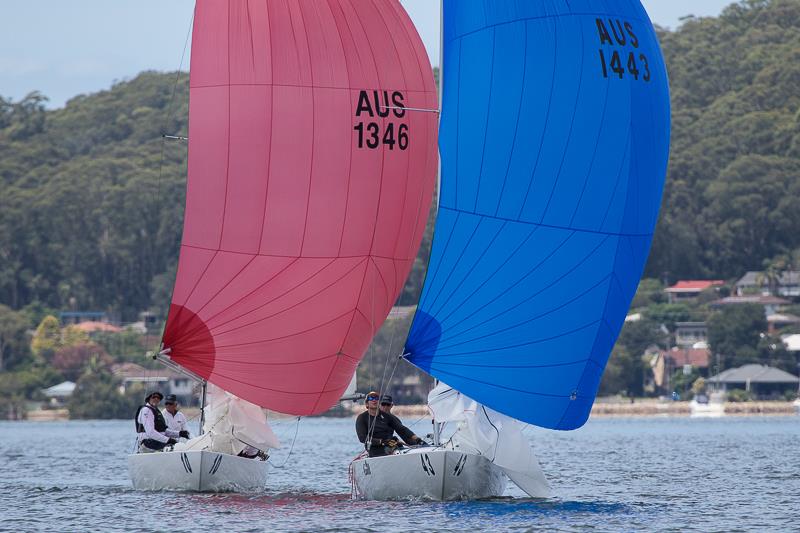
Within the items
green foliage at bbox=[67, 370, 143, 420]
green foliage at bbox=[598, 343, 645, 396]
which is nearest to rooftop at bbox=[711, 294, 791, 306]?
green foliage at bbox=[598, 343, 645, 396]

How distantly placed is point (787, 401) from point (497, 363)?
3412 inches

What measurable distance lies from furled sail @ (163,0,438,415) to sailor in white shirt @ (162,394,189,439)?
4.10 ft

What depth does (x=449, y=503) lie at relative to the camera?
916 inches

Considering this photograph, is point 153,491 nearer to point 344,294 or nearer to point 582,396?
point 344,294

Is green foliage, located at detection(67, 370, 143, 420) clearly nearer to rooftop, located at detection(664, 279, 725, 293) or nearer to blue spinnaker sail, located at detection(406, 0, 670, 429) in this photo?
rooftop, located at detection(664, 279, 725, 293)

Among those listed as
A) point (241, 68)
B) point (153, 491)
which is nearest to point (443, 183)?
point (241, 68)

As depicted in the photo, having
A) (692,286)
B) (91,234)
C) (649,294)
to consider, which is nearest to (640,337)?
(649,294)

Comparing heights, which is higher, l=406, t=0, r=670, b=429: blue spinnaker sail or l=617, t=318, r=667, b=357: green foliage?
l=406, t=0, r=670, b=429: blue spinnaker sail

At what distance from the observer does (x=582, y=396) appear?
24.2 meters

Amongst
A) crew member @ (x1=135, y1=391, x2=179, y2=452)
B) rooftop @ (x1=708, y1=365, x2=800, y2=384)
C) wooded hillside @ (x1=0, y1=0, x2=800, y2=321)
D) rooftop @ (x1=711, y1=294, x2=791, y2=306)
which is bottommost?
rooftop @ (x1=708, y1=365, x2=800, y2=384)

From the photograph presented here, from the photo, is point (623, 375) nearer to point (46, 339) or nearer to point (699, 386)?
point (699, 386)

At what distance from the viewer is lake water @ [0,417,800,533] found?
22.4m

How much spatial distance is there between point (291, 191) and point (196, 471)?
186 inches

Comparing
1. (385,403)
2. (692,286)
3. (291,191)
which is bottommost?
(385,403)
